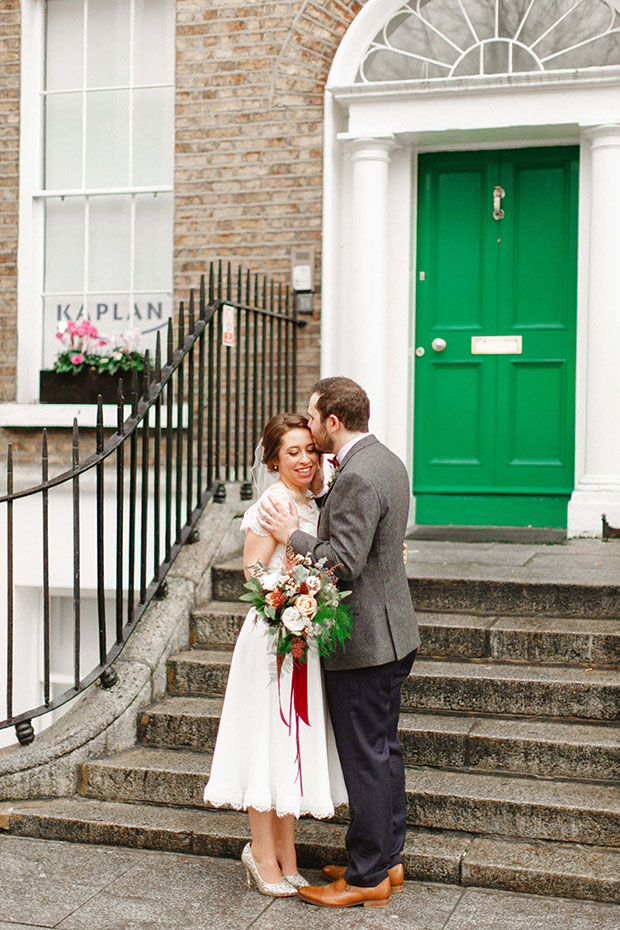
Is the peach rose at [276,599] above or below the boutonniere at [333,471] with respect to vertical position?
below

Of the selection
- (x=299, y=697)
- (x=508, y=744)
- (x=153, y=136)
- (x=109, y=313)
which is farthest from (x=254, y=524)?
(x=153, y=136)

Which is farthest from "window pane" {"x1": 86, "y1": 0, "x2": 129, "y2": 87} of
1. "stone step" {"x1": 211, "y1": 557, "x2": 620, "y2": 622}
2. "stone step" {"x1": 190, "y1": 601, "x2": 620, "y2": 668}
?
"stone step" {"x1": 190, "y1": 601, "x2": 620, "y2": 668}

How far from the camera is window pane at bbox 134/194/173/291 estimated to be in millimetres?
7793

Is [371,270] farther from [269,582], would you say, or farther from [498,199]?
[269,582]

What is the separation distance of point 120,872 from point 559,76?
515cm

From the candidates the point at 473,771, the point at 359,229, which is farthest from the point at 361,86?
the point at 473,771

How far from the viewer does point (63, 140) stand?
8.01 metres

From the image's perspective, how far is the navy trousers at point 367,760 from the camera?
3.53 metres

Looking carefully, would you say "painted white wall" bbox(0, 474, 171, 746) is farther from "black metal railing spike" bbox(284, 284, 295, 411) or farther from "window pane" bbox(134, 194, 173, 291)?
"window pane" bbox(134, 194, 173, 291)

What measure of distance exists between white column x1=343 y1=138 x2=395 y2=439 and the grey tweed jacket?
340 cm

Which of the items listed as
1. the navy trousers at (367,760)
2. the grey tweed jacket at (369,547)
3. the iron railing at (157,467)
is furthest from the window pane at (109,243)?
the navy trousers at (367,760)

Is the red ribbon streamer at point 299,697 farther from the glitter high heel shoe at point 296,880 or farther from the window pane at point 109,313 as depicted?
the window pane at point 109,313

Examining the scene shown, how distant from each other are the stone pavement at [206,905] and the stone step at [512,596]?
1.59 m

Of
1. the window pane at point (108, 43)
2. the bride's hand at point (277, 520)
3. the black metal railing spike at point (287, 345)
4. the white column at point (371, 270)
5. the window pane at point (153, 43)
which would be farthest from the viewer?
the window pane at point (108, 43)
